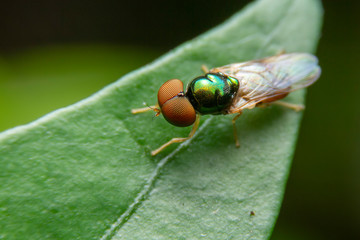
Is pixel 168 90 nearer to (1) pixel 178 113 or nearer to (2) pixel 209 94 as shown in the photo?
(1) pixel 178 113

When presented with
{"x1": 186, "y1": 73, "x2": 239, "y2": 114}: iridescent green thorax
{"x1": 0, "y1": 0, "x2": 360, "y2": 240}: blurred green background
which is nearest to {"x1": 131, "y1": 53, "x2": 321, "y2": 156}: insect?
{"x1": 186, "y1": 73, "x2": 239, "y2": 114}: iridescent green thorax

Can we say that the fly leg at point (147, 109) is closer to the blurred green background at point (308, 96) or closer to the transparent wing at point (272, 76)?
the transparent wing at point (272, 76)

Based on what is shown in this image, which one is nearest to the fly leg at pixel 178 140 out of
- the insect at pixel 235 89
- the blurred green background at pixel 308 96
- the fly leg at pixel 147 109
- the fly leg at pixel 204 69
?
the insect at pixel 235 89

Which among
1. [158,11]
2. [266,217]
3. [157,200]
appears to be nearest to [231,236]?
→ [266,217]

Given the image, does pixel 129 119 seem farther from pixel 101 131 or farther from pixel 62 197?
pixel 62 197

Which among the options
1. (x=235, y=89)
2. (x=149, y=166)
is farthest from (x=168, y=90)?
(x=235, y=89)

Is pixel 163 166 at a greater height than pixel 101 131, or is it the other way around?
pixel 101 131
